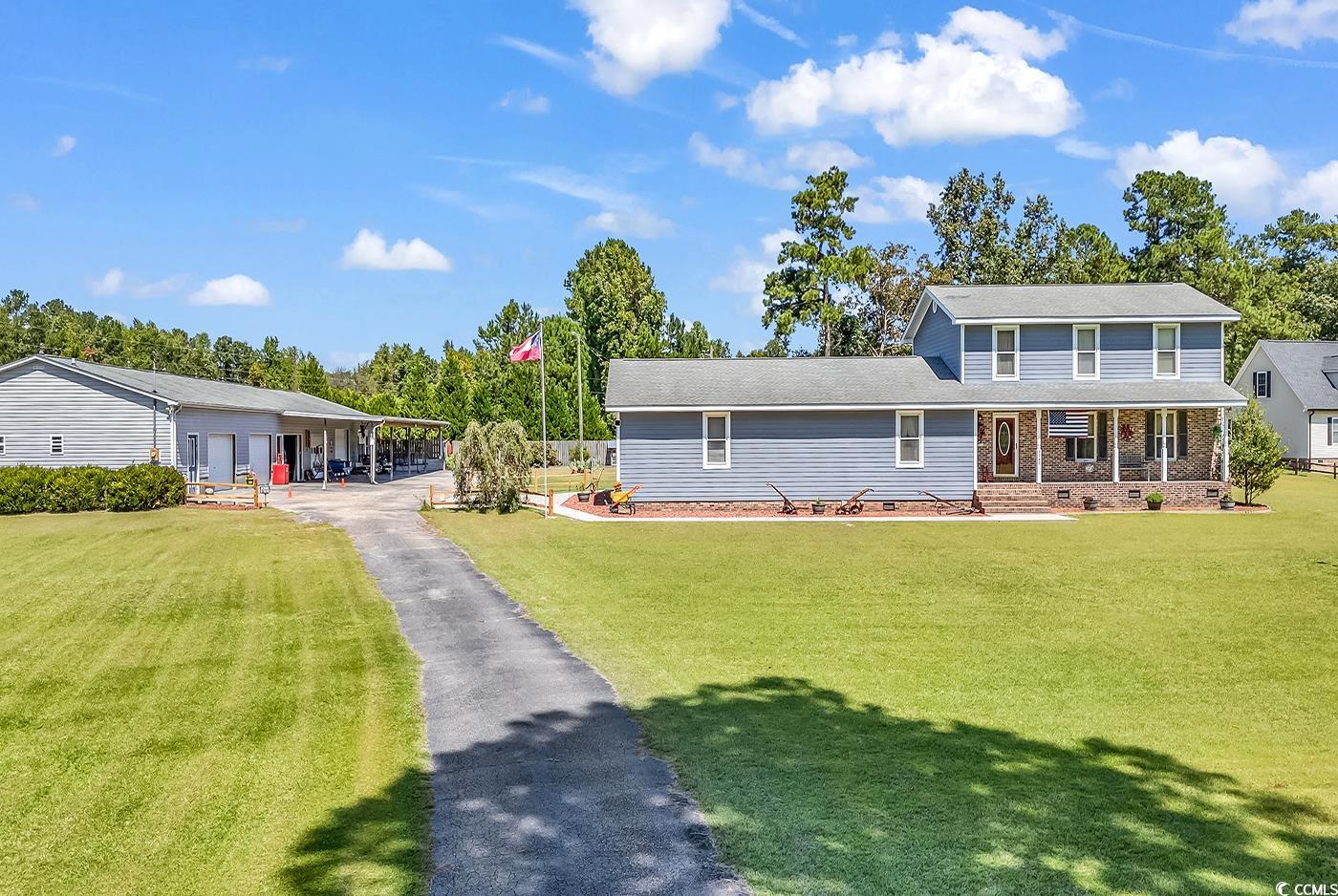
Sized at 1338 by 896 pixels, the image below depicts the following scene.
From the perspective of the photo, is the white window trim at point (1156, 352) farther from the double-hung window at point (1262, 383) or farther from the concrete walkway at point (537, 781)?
the concrete walkway at point (537, 781)

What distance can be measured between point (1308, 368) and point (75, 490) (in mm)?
54856

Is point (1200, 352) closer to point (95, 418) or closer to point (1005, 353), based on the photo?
point (1005, 353)

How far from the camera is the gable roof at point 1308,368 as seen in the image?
44.3 meters

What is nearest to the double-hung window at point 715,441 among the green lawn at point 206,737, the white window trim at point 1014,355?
the white window trim at point 1014,355

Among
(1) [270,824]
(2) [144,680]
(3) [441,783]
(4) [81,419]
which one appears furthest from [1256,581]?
(4) [81,419]

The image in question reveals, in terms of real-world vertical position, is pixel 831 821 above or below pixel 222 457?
below

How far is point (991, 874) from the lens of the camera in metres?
5.18

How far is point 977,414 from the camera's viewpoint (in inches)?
1136

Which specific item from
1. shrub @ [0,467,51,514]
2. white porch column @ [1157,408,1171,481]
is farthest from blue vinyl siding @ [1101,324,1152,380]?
shrub @ [0,467,51,514]

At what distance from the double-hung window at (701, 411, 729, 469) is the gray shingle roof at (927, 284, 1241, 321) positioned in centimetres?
862

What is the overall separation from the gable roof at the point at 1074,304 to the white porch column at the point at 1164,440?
10.4 ft

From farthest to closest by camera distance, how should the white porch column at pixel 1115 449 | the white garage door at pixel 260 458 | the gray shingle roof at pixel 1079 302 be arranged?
the white garage door at pixel 260 458
the gray shingle roof at pixel 1079 302
the white porch column at pixel 1115 449

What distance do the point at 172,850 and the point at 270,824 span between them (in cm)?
59

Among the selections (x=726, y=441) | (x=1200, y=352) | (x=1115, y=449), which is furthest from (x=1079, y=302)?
(x=726, y=441)
